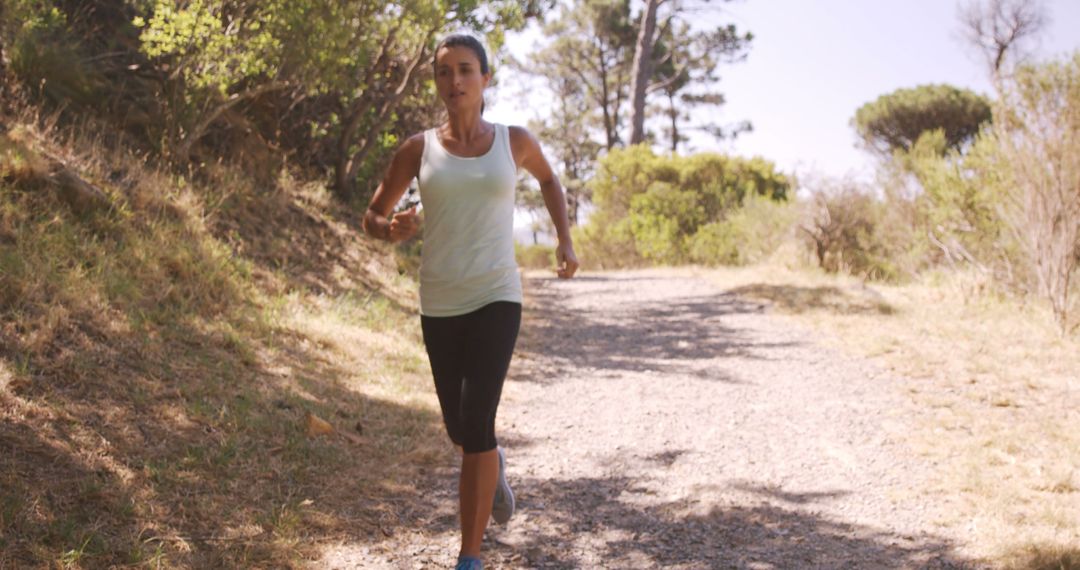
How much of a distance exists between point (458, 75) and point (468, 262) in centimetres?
71

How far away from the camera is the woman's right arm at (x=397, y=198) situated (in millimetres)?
3062

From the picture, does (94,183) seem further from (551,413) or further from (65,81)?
(551,413)

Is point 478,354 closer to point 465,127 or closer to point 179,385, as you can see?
point 465,127

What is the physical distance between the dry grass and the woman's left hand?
1.99 meters

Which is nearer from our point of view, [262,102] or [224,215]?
[224,215]

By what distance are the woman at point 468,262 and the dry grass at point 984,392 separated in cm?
207

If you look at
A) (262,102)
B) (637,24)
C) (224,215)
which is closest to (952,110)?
(637,24)

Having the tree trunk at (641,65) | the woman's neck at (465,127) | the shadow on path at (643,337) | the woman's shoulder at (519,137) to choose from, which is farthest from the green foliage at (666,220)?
the woman's neck at (465,127)

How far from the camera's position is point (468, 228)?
2.98m

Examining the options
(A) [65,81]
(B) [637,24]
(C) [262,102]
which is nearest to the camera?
(A) [65,81]

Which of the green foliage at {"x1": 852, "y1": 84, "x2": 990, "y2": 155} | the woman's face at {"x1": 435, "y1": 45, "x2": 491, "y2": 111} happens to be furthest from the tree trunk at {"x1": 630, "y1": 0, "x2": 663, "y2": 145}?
the woman's face at {"x1": 435, "y1": 45, "x2": 491, "y2": 111}

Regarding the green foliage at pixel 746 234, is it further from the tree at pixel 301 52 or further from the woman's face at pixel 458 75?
the woman's face at pixel 458 75

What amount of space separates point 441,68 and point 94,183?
4.79 metres

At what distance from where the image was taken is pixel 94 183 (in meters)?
6.70
